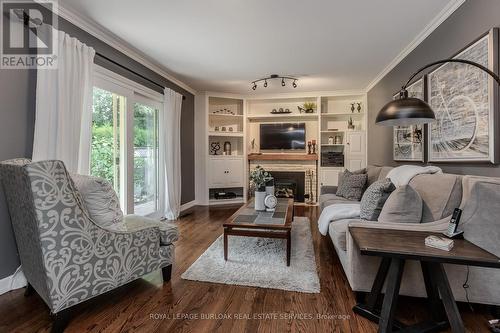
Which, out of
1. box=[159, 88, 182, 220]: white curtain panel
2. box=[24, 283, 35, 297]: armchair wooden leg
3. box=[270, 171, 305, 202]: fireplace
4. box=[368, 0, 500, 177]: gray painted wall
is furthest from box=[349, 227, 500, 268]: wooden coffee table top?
box=[270, 171, 305, 202]: fireplace

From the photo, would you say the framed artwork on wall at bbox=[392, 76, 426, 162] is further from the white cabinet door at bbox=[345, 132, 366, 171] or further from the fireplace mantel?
the fireplace mantel

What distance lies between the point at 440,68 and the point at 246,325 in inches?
113

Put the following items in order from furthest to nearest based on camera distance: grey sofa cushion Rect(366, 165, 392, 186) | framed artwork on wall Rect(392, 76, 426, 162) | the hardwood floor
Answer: grey sofa cushion Rect(366, 165, 392, 186) < framed artwork on wall Rect(392, 76, 426, 162) < the hardwood floor

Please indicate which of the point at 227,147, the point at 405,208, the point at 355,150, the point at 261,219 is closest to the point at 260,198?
the point at 261,219

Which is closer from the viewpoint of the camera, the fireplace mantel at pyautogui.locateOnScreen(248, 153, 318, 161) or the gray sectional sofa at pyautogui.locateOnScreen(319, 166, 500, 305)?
the gray sectional sofa at pyautogui.locateOnScreen(319, 166, 500, 305)

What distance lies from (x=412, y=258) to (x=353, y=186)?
8.12ft

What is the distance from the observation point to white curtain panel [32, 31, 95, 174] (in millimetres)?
2146

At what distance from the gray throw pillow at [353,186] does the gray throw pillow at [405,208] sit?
168 centimetres

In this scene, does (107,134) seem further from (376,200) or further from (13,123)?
(376,200)

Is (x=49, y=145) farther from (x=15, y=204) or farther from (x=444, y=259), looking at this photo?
(x=444, y=259)

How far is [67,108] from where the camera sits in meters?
2.32

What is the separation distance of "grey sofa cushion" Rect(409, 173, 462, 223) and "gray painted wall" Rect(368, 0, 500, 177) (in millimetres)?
316

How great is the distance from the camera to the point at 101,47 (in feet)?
9.45

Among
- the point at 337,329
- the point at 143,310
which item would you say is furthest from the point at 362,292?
the point at 143,310
